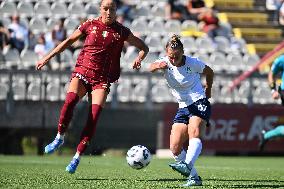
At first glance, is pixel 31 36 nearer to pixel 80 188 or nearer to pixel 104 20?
pixel 104 20

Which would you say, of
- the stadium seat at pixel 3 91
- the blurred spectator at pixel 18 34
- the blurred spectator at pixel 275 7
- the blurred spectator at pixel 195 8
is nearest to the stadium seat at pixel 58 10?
the blurred spectator at pixel 18 34

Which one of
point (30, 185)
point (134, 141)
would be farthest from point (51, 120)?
point (30, 185)

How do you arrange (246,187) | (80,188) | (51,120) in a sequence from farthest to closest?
(51,120) → (246,187) → (80,188)

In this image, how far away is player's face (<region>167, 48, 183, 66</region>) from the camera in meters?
10.3

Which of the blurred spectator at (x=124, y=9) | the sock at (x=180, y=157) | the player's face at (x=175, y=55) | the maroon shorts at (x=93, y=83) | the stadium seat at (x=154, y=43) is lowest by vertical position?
the stadium seat at (x=154, y=43)

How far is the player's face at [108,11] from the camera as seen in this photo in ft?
36.8

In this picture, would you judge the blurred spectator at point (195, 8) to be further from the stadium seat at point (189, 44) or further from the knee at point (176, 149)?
the knee at point (176, 149)

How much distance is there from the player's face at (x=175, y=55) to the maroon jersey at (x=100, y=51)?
3.93 feet

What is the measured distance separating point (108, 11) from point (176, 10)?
46.6 ft

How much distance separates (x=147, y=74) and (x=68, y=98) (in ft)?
30.3

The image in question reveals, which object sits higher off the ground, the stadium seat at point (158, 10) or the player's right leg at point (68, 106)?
the player's right leg at point (68, 106)

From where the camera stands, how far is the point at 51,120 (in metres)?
19.7

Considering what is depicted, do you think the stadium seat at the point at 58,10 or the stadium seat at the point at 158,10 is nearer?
the stadium seat at the point at 58,10

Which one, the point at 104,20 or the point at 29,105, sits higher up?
the point at 104,20
